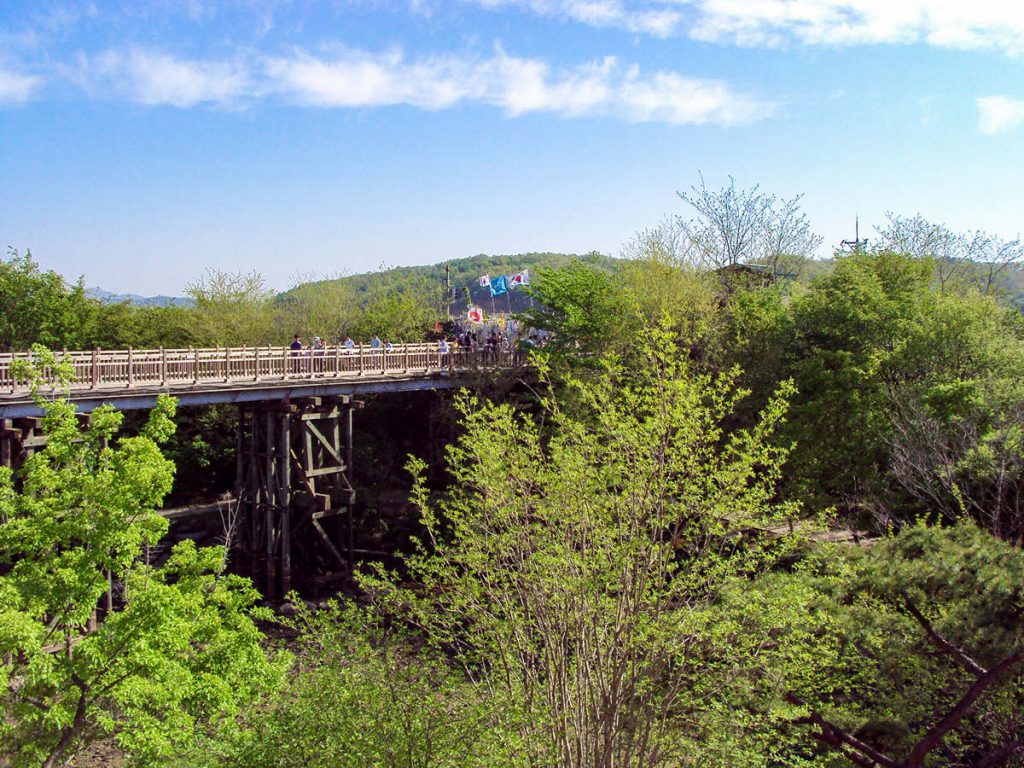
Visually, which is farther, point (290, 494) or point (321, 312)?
point (321, 312)

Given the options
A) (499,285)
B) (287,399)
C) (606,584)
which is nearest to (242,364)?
(287,399)

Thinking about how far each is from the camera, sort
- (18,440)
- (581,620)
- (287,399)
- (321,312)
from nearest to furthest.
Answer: (581,620)
(18,440)
(287,399)
(321,312)

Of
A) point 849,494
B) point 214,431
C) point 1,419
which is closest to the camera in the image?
point 1,419

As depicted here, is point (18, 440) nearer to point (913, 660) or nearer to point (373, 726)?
point (373, 726)

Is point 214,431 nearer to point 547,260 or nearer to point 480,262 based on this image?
point 547,260

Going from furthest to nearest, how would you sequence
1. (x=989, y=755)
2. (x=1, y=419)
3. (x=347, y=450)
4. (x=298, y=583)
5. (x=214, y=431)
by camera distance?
1. (x=214, y=431)
2. (x=347, y=450)
3. (x=298, y=583)
4. (x=1, y=419)
5. (x=989, y=755)

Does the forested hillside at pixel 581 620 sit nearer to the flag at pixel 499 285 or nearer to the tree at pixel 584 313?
the tree at pixel 584 313

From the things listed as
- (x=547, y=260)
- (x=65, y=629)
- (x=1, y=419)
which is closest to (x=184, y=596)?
(x=65, y=629)

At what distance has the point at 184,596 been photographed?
10414 millimetres

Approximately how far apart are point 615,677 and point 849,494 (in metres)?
14.5

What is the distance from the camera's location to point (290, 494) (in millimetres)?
25078

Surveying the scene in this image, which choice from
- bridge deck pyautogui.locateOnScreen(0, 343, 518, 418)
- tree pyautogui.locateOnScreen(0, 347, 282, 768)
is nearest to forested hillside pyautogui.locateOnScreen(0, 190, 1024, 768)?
tree pyautogui.locateOnScreen(0, 347, 282, 768)

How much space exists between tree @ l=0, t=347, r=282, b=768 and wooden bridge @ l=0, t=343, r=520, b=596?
9.09m

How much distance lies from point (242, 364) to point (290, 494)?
4981mm
